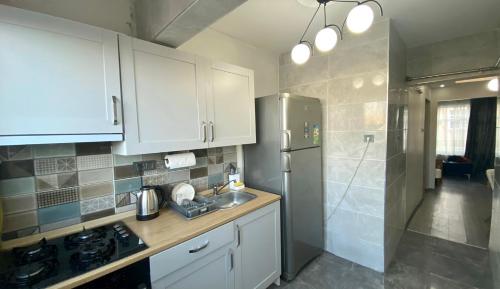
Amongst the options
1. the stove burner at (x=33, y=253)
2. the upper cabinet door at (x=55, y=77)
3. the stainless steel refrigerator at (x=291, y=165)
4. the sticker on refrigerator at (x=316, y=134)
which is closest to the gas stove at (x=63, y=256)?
the stove burner at (x=33, y=253)

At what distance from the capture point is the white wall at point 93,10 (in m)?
1.18

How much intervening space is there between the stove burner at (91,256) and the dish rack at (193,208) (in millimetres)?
443

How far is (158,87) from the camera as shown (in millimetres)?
1322

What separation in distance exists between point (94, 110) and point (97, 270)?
76 cm

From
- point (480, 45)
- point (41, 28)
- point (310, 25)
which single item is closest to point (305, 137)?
point (310, 25)

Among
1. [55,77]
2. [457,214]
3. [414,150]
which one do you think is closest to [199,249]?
[55,77]

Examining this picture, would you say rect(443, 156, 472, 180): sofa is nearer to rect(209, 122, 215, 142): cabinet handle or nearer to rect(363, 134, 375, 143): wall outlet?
rect(363, 134, 375, 143): wall outlet

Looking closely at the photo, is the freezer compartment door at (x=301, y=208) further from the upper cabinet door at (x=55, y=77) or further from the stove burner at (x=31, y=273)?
the stove burner at (x=31, y=273)

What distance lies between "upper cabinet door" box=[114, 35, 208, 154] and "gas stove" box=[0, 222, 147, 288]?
489mm

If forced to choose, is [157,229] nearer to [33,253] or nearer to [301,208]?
[33,253]

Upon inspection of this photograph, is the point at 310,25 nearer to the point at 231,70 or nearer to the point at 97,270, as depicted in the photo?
the point at 231,70

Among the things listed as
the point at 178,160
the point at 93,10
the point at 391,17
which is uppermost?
the point at 391,17

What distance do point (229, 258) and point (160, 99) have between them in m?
1.15

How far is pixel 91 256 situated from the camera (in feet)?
3.21
